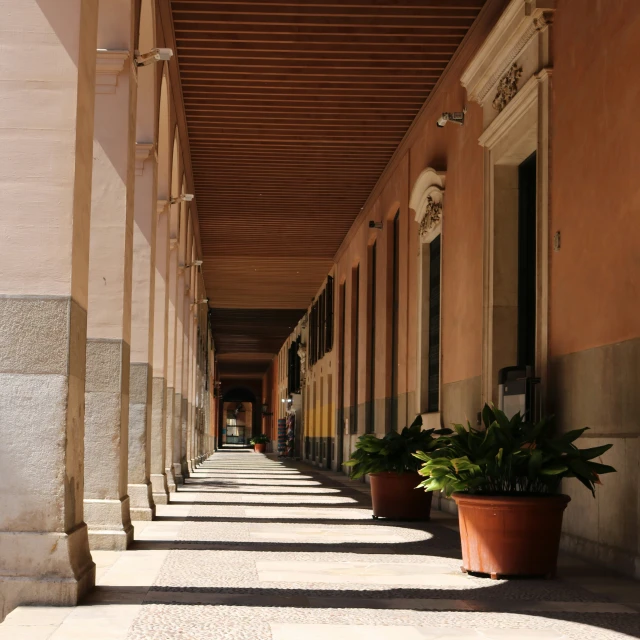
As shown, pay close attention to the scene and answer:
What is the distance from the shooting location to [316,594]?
5922 millimetres

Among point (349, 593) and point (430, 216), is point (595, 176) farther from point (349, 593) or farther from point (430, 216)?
point (430, 216)

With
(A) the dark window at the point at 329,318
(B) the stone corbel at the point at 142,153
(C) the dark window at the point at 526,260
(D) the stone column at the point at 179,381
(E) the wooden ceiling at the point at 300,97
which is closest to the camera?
(C) the dark window at the point at 526,260

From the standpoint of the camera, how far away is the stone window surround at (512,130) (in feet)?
30.2

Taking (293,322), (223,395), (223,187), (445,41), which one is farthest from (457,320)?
(223,395)

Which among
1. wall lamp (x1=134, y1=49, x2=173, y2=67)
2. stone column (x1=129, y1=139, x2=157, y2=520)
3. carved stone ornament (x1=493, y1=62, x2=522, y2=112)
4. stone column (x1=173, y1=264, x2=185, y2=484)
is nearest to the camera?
wall lamp (x1=134, y1=49, x2=173, y2=67)

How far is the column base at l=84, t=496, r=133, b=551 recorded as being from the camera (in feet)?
25.6

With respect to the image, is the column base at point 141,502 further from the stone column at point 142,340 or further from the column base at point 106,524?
the column base at point 106,524

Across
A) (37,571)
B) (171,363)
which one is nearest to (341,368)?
(171,363)

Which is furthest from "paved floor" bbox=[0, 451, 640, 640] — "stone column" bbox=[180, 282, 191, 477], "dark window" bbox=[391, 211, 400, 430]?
"stone column" bbox=[180, 282, 191, 477]

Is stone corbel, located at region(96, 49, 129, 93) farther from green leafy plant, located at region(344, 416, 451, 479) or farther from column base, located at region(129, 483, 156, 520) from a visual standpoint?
green leafy plant, located at region(344, 416, 451, 479)

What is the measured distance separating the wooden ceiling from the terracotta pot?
5.18 metres

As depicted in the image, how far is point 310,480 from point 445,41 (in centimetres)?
1110

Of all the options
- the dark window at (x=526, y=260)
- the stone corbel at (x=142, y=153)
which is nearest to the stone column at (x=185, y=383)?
the stone corbel at (x=142, y=153)

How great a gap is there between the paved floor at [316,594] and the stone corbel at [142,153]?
3873mm
